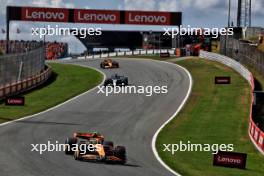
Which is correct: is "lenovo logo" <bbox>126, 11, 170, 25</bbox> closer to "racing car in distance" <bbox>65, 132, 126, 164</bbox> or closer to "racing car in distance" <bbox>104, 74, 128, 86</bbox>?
"racing car in distance" <bbox>104, 74, 128, 86</bbox>

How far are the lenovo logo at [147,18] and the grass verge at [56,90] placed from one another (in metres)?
22.2

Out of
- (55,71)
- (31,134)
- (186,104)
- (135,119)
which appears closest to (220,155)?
(31,134)

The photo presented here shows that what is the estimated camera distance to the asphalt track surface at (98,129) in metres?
20.3

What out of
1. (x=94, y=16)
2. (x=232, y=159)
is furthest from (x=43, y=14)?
(x=232, y=159)

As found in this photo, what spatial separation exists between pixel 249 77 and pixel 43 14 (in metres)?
47.0

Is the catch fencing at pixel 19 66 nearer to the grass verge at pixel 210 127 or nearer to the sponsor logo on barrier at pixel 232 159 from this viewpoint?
the grass verge at pixel 210 127

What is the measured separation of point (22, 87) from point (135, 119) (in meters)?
15.3

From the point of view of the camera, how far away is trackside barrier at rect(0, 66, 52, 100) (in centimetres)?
4306

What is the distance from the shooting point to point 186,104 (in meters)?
41.8

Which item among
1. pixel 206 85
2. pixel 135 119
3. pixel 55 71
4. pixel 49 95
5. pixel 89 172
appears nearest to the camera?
pixel 89 172

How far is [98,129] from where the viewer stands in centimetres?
3155

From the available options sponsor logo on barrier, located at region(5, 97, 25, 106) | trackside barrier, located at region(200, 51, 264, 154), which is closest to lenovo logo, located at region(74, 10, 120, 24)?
trackside barrier, located at region(200, 51, 264, 154)

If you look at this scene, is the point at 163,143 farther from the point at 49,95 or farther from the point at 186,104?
the point at 49,95

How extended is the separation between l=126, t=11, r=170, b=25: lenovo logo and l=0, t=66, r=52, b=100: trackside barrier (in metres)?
36.1
